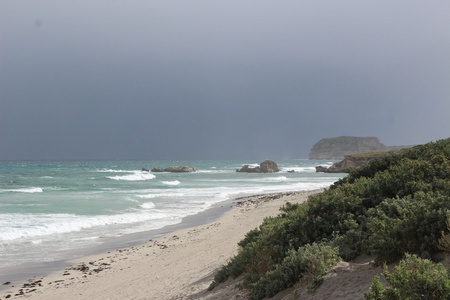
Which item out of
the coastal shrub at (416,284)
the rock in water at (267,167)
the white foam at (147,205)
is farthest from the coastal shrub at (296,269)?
the rock in water at (267,167)

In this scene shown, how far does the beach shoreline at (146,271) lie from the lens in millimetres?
8648

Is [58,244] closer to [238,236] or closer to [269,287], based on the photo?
[238,236]

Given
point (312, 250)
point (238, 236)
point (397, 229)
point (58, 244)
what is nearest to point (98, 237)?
point (58, 244)

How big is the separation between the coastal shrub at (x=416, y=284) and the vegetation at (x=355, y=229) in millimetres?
54

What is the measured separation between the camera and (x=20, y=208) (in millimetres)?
23484

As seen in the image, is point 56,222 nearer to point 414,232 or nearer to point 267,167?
point 414,232

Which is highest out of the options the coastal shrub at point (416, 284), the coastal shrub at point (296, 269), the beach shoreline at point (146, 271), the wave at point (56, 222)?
the coastal shrub at point (416, 284)

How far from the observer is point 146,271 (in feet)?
34.6

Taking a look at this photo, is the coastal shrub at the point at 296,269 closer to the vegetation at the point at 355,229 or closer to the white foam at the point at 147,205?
the vegetation at the point at 355,229

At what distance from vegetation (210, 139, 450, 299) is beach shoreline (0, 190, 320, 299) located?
4.92ft

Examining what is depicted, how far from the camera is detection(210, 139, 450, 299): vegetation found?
15.2 ft

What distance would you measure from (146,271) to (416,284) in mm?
8860

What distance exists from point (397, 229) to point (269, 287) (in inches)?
81.8

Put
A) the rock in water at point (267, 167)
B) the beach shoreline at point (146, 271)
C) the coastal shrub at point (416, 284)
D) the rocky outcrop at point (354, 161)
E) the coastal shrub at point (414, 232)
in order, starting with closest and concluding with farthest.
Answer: the coastal shrub at point (416, 284) → the coastal shrub at point (414, 232) → the beach shoreline at point (146, 271) → the rocky outcrop at point (354, 161) → the rock in water at point (267, 167)
